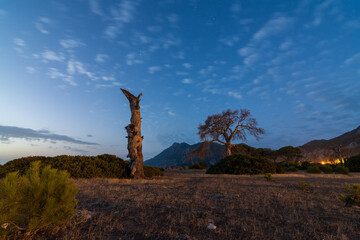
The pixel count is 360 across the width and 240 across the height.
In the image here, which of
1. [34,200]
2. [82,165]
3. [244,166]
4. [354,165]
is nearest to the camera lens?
[34,200]

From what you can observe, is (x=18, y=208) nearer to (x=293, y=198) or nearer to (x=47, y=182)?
(x=47, y=182)

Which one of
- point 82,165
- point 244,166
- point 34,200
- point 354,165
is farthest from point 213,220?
point 354,165

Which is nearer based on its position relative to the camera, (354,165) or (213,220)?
(213,220)

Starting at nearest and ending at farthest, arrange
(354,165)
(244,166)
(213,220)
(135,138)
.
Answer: (213,220) → (135,138) → (244,166) → (354,165)

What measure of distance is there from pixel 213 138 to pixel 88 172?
20.0m

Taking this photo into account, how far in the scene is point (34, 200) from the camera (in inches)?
129

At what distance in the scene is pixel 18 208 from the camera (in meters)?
3.16

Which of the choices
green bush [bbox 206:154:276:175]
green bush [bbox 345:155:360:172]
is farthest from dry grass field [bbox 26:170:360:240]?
green bush [bbox 345:155:360:172]

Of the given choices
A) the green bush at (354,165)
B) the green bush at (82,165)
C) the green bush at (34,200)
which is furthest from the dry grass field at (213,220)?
the green bush at (354,165)

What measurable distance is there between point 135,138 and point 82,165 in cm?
416

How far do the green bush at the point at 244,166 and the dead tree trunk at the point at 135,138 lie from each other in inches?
348

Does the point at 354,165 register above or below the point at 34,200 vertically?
below

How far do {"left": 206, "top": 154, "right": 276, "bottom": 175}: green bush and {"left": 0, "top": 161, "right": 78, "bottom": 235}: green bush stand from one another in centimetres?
1729

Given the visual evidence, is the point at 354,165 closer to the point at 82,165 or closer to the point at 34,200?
the point at 82,165
